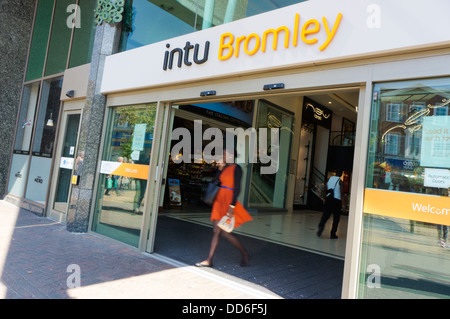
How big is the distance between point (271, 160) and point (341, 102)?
4811mm

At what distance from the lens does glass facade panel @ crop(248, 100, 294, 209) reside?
38.8 feet

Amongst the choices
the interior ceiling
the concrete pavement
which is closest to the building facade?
the concrete pavement

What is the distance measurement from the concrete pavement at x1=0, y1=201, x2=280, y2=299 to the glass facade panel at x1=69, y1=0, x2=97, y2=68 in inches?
156

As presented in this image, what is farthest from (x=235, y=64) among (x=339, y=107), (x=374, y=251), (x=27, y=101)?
(x=339, y=107)

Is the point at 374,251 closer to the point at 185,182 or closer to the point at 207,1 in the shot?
the point at 207,1

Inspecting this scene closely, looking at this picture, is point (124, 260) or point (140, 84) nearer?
point (124, 260)

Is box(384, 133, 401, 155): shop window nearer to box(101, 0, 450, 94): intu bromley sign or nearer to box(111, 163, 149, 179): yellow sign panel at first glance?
box(101, 0, 450, 94): intu bromley sign

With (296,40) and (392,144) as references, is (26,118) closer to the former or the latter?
(296,40)

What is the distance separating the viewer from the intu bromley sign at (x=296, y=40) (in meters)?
3.02

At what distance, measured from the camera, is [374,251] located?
10.3 ft

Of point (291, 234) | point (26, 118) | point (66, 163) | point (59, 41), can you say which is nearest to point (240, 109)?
point (291, 234)

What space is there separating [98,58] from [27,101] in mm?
4010

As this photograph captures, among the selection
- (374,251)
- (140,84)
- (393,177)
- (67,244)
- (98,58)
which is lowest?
(67,244)

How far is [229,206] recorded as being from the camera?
4.73 metres
